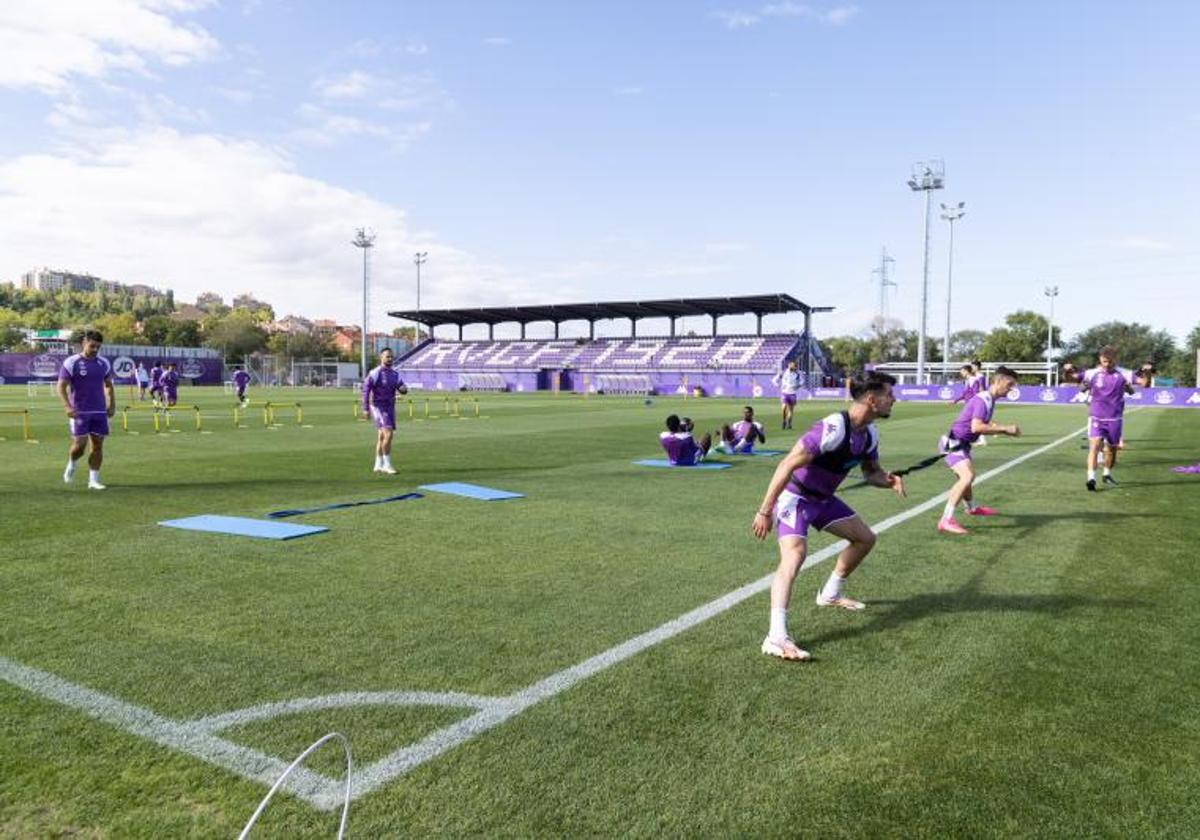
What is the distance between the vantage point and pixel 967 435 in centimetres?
902

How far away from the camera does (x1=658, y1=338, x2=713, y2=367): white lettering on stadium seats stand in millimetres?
76562

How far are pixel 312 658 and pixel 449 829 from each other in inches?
77.9

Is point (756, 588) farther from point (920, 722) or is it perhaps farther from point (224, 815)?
point (224, 815)

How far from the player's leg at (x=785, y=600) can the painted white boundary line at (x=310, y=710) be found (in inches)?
27.6

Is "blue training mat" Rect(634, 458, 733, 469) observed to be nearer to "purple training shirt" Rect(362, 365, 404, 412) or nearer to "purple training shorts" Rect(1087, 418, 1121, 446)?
"purple training shirt" Rect(362, 365, 404, 412)

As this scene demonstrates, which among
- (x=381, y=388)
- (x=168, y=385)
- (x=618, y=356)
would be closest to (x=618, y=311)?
(x=618, y=356)

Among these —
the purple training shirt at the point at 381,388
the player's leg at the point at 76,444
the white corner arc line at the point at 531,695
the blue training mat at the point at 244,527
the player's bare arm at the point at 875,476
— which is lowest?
the blue training mat at the point at 244,527

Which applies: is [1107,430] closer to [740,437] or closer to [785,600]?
[740,437]

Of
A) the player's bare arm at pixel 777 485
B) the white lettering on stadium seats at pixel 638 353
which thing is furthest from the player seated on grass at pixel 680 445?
the white lettering on stadium seats at pixel 638 353

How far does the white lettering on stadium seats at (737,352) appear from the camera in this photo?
7325 cm

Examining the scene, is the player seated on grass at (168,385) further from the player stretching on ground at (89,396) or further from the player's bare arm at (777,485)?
the player's bare arm at (777,485)

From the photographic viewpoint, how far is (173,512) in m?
9.17

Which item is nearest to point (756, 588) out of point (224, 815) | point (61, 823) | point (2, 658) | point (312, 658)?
point (312, 658)

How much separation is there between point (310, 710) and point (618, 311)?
75.4 m
